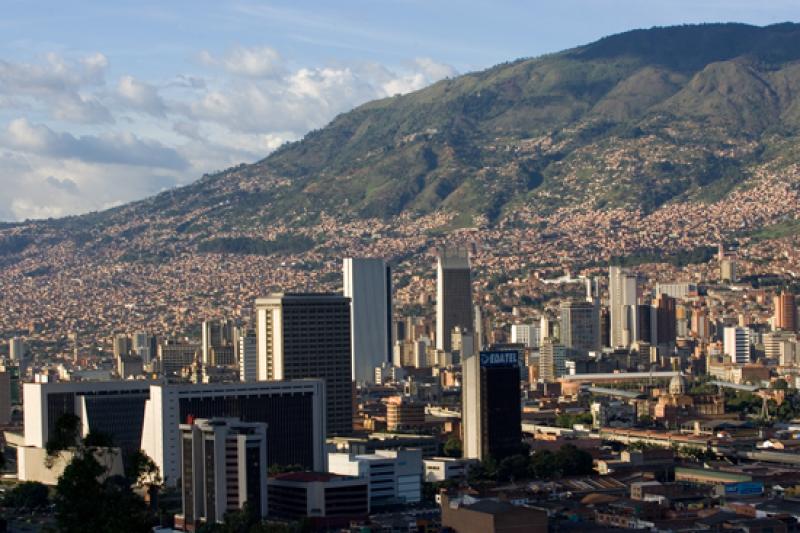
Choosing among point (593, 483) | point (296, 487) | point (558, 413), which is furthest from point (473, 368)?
point (558, 413)

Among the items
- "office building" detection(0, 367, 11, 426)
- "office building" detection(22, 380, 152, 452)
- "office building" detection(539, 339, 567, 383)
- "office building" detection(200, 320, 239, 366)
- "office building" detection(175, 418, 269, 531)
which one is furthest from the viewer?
"office building" detection(539, 339, 567, 383)

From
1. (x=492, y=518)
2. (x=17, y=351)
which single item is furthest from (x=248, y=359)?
(x=492, y=518)

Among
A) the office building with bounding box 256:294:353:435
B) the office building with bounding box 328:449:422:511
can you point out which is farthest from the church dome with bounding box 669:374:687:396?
the office building with bounding box 328:449:422:511

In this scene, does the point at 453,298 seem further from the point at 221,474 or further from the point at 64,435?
the point at 64,435

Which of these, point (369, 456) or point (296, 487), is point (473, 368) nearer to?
point (369, 456)

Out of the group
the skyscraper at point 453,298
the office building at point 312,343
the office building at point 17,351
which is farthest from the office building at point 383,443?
the office building at point 17,351

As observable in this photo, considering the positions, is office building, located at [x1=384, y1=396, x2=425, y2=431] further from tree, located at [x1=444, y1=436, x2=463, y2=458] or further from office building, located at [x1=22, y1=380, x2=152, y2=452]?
office building, located at [x1=22, y1=380, x2=152, y2=452]
